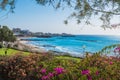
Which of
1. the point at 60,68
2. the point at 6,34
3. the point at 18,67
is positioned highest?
the point at 60,68

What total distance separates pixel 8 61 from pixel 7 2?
7.60 feet

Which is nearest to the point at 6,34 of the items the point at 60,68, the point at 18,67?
the point at 18,67

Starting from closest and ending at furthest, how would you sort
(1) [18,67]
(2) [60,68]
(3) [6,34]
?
(2) [60,68]
(1) [18,67]
(3) [6,34]

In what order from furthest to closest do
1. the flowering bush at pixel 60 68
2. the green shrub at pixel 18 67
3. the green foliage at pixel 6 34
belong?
the green foliage at pixel 6 34, the green shrub at pixel 18 67, the flowering bush at pixel 60 68

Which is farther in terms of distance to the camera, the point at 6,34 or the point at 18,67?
the point at 6,34

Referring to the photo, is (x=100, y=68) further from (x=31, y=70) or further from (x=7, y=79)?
(x=7, y=79)

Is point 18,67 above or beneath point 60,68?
beneath

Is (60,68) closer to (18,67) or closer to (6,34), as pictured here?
(18,67)

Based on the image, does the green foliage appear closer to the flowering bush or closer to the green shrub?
the green shrub

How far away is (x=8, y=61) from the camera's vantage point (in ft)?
33.8

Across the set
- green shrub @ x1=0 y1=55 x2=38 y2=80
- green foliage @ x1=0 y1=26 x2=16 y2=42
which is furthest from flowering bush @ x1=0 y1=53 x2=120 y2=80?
green foliage @ x1=0 y1=26 x2=16 y2=42

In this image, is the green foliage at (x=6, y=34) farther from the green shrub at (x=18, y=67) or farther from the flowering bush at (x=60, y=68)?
the flowering bush at (x=60, y=68)

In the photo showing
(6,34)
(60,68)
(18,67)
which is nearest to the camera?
(60,68)

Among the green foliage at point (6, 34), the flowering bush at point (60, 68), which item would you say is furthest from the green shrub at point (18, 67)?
the green foliage at point (6, 34)
